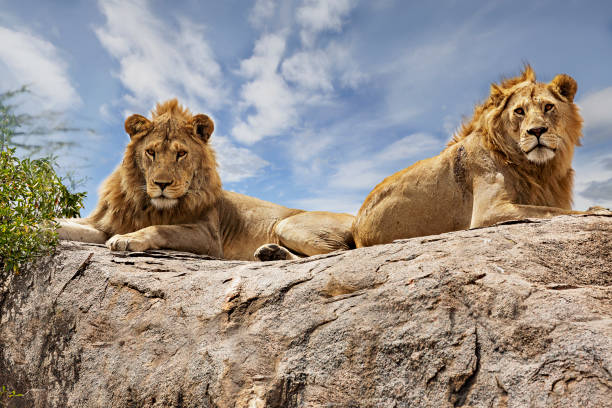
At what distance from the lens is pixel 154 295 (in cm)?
299

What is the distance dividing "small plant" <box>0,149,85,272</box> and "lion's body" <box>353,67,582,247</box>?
285 centimetres

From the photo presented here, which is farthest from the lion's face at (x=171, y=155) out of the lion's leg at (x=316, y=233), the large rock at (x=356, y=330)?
the large rock at (x=356, y=330)

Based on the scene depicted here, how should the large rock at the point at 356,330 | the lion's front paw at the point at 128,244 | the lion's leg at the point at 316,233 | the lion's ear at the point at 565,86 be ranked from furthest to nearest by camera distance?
the lion's leg at the point at 316,233, the lion's front paw at the point at 128,244, the lion's ear at the point at 565,86, the large rock at the point at 356,330

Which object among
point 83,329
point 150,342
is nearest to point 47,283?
point 83,329

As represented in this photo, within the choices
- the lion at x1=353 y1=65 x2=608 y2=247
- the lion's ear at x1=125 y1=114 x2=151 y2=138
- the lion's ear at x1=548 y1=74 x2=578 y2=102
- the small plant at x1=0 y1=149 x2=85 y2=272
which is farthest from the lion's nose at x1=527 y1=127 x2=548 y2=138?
the small plant at x1=0 y1=149 x2=85 y2=272

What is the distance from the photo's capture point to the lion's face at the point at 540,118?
11.2 feet

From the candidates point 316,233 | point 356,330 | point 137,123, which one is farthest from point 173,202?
point 356,330

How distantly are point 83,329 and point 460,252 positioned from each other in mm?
2485

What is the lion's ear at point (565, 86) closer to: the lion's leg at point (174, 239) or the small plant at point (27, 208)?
the lion's leg at point (174, 239)

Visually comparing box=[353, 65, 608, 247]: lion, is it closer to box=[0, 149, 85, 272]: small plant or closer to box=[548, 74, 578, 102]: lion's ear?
box=[548, 74, 578, 102]: lion's ear

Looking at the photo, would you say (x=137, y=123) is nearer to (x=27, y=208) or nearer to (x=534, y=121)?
(x=27, y=208)

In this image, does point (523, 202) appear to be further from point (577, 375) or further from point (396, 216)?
point (577, 375)

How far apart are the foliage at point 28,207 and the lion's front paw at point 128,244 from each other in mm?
516

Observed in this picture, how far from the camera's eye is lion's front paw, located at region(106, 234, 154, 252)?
381 centimetres
